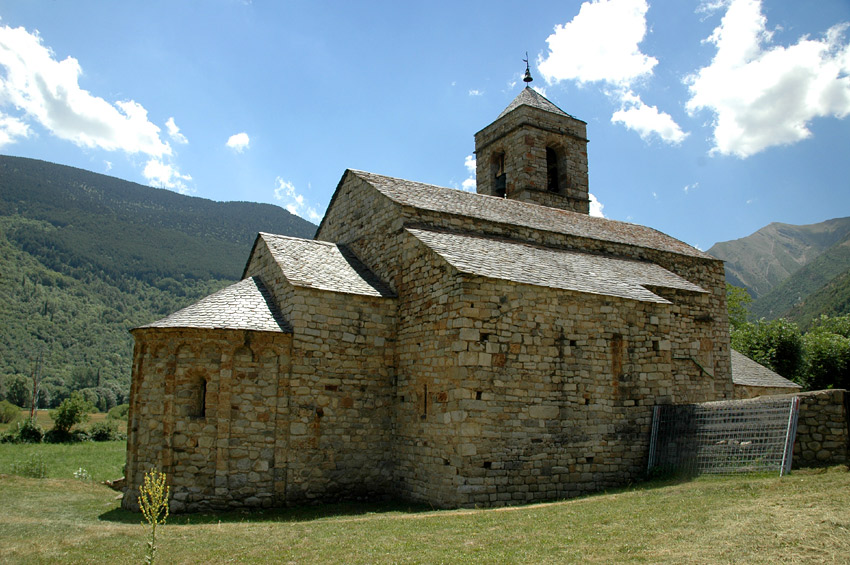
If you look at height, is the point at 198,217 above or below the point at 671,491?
above

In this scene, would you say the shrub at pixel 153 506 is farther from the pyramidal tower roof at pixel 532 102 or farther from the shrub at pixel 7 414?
the shrub at pixel 7 414

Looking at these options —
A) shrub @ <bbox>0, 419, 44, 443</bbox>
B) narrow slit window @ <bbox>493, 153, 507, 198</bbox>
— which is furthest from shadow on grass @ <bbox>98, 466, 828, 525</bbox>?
shrub @ <bbox>0, 419, 44, 443</bbox>

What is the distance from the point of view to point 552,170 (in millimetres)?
22578

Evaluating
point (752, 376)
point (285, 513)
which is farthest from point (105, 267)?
point (752, 376)

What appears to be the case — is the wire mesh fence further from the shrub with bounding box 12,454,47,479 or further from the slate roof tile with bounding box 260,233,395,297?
the shrub with bounding box 12,454,47,479

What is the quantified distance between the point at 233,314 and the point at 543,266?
646cm

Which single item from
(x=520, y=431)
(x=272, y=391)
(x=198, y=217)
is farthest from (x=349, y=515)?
(x=198, y=217)

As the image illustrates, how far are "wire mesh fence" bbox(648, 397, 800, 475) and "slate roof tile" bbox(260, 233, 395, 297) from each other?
6.20m

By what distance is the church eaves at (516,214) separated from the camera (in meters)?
14.7

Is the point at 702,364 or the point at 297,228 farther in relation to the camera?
the point at 297,228

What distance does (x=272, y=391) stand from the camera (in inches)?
442

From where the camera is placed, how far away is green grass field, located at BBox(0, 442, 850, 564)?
5961mm

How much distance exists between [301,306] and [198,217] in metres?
95.6

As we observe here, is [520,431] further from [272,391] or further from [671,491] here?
[272,391]
